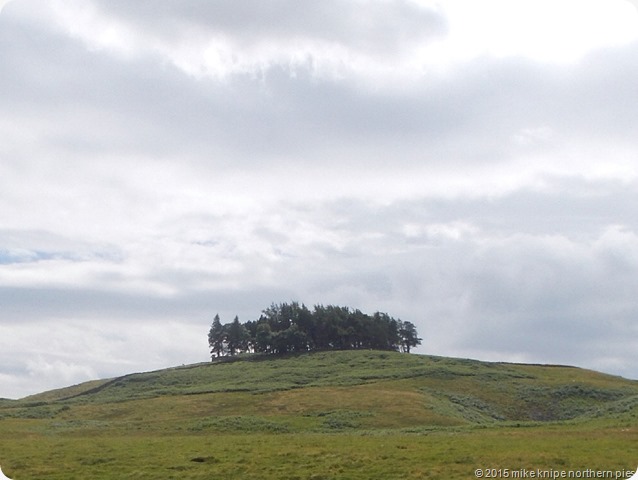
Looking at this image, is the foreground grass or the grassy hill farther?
the grassy hill

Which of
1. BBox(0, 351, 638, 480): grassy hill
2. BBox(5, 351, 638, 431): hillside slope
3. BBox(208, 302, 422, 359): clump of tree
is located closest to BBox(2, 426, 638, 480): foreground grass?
BBox(0, 351, 638, 480): grassy hill

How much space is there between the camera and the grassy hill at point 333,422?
3650 centimetres

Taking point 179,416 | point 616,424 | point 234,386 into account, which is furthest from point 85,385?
point 616,424

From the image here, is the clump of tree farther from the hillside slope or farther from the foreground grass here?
the foreground grass

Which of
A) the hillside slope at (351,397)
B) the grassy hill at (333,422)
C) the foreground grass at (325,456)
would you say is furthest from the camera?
the hillside slope at (351,397)

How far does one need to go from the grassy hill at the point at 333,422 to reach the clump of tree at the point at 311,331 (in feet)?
33.6

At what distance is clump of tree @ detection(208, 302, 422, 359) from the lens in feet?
486

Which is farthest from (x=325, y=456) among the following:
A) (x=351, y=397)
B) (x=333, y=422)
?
(x=351, y=397)

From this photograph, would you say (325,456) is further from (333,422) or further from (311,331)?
(311,331)

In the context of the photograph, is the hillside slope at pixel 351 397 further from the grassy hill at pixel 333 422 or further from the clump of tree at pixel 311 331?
the clump of tree at pixel 311 331

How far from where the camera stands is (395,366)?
376ft

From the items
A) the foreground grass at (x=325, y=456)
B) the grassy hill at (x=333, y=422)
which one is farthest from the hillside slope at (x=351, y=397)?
the foreground grass at (x=325, y=456)

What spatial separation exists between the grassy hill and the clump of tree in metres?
10.2

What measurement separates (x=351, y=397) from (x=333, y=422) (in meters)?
15.2
